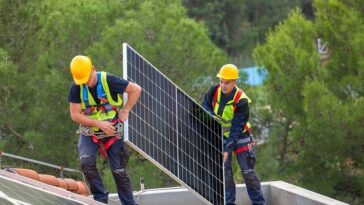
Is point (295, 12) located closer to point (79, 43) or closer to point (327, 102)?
point (327, 102)

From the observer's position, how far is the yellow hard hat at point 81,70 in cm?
742

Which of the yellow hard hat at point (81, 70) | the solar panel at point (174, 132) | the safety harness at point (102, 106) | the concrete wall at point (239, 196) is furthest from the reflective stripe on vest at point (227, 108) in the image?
the yellow hard hat at point (81, 70)

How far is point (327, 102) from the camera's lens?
1241 cm

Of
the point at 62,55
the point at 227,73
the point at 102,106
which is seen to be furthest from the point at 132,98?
the point at 62,55

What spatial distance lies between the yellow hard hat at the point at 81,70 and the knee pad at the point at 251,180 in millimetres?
2099

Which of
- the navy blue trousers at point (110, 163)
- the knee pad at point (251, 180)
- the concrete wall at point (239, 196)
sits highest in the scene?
the navy blue trousers at point (110, 163)

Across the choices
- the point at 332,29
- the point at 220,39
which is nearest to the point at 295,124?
the point at 332,29

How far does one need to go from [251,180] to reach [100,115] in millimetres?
1878

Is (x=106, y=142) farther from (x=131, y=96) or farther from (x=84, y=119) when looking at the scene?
(x=131, y=96)

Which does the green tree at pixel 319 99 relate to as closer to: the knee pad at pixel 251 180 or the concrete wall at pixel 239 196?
the concrete wall at pixel 239 196

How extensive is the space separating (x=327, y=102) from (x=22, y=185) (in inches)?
263

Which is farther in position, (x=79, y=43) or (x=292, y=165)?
(x=292, y=165)

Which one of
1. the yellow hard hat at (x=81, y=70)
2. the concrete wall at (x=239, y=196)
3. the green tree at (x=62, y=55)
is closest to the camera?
the yellow hard hat at (x=81, y=70)

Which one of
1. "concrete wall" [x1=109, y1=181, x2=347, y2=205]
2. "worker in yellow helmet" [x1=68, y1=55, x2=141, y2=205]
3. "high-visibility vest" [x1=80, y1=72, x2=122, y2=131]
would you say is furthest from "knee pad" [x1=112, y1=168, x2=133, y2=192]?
"concrete wall" [x1=109, y1=181, x2=347, y2=205]
